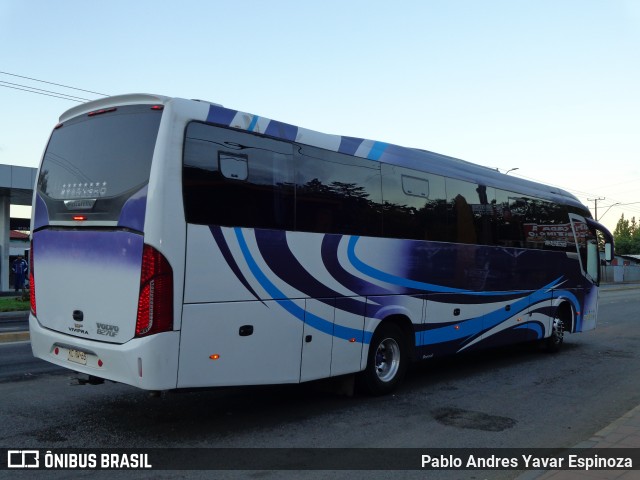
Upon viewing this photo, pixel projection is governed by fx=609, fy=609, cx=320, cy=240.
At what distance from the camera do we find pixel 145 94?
611 cm

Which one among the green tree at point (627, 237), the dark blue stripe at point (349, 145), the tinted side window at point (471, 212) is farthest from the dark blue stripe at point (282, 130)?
the green tree at point (627, 237)

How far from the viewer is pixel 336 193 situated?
765 centimetres

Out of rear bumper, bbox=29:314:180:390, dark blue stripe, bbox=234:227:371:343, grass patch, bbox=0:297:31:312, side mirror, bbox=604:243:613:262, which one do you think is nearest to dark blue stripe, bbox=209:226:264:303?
dark blue stripe, bbox=234:227:371:343

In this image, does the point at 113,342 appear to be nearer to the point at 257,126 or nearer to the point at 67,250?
the point at 67,250

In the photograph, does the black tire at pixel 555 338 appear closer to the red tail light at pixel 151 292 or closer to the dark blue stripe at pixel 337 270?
the dark blue stripe at pixel 337 270

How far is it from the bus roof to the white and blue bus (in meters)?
0.03

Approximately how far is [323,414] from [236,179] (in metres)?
3.05

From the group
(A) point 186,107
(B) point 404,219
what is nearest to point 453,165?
(B) point 404,219

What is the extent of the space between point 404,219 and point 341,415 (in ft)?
9.61

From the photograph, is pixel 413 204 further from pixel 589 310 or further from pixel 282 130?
pixel 589 310

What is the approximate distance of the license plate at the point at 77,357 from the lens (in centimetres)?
612

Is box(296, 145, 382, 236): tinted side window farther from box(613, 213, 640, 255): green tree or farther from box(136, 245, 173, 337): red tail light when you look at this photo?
box(613, 213, 640, 255): green tree

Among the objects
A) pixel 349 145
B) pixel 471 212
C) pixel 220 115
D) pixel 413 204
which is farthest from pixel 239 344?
pixel 471 212

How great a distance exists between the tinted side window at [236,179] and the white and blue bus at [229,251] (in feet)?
0.05
